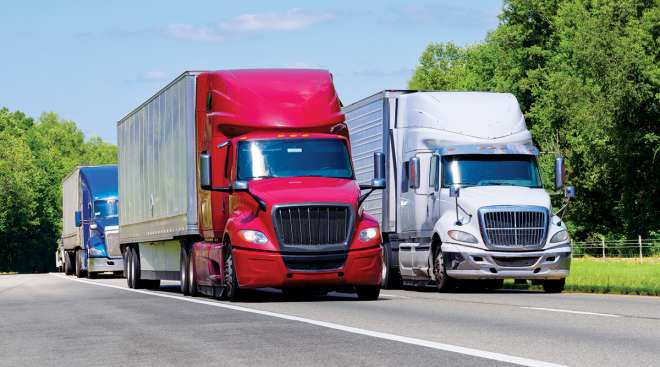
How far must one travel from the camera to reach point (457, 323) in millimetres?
16219

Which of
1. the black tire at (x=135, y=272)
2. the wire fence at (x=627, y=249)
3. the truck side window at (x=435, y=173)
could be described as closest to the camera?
the truck side window at (x=435, y=173)

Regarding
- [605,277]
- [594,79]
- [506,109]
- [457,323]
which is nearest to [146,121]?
[506,109]

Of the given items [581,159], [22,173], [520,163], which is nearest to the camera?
[520,163]

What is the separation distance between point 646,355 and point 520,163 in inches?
617

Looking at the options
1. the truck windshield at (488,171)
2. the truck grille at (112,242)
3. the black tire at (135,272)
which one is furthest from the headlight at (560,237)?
the truck grille at (112,242)

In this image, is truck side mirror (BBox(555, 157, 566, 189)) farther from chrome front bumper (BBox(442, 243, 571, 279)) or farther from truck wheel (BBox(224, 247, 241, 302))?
truck wheel (BBox(224, 247, 241, 302))

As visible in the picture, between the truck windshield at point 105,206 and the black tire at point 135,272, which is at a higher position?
the truck windshield at point 105,206

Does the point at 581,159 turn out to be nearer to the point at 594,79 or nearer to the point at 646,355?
the point at 594,79

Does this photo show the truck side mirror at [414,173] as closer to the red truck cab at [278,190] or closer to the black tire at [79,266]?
the red truck cab at [278,190]

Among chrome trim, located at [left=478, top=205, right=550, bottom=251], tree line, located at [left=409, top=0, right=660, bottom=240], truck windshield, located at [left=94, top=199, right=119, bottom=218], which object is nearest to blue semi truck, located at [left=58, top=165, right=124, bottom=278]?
truck windshield, located at [left=94, top=199, right=119, bottom=218]

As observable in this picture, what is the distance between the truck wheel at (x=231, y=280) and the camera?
22.8 meters

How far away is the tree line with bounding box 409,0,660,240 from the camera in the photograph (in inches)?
2249

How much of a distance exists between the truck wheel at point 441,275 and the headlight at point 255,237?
5514 millimetres

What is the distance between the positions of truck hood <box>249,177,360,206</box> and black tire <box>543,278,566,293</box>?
579 centimetres
